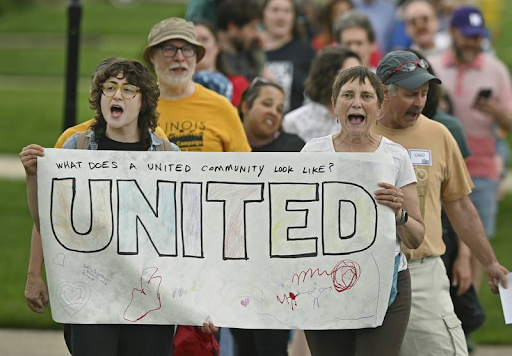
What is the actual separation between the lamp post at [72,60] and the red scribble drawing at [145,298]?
2363mm

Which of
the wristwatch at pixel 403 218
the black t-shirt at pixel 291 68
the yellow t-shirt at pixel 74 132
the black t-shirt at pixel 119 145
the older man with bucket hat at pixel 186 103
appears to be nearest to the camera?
the wristwatch at pixel 403 218

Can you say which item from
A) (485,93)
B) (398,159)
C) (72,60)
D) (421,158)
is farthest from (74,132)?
(485,93)

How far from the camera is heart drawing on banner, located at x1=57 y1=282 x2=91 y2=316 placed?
504 centimetres

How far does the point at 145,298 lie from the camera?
505cm

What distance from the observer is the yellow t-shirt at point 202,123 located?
19.9 ft

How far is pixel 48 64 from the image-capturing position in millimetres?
30047

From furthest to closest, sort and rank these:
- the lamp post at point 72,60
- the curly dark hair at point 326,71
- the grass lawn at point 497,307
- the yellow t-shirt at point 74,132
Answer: the grass lawn at point 497,307
the lamp post at point 72,60
the curly dark hair at point 326,71
the yellow t-shirt at point 74,132

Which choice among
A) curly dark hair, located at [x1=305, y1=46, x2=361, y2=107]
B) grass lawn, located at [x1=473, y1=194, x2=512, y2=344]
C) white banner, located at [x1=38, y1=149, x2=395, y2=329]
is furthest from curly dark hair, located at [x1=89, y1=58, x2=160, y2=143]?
grass lawn, located at [x1=473, y1=194, x2=512, y2=344]

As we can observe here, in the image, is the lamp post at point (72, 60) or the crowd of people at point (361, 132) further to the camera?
the lamp post at point (72, 60)

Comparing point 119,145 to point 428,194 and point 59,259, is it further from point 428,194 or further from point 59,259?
point 428,194

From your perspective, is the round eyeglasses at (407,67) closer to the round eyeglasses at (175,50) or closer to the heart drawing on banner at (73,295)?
the round eyeglasses at (175,50)

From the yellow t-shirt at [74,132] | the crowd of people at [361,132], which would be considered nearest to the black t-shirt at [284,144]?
the crowd of people at [361,132]

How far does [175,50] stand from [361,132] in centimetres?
149

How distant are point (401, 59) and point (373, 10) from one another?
6.43 metres
